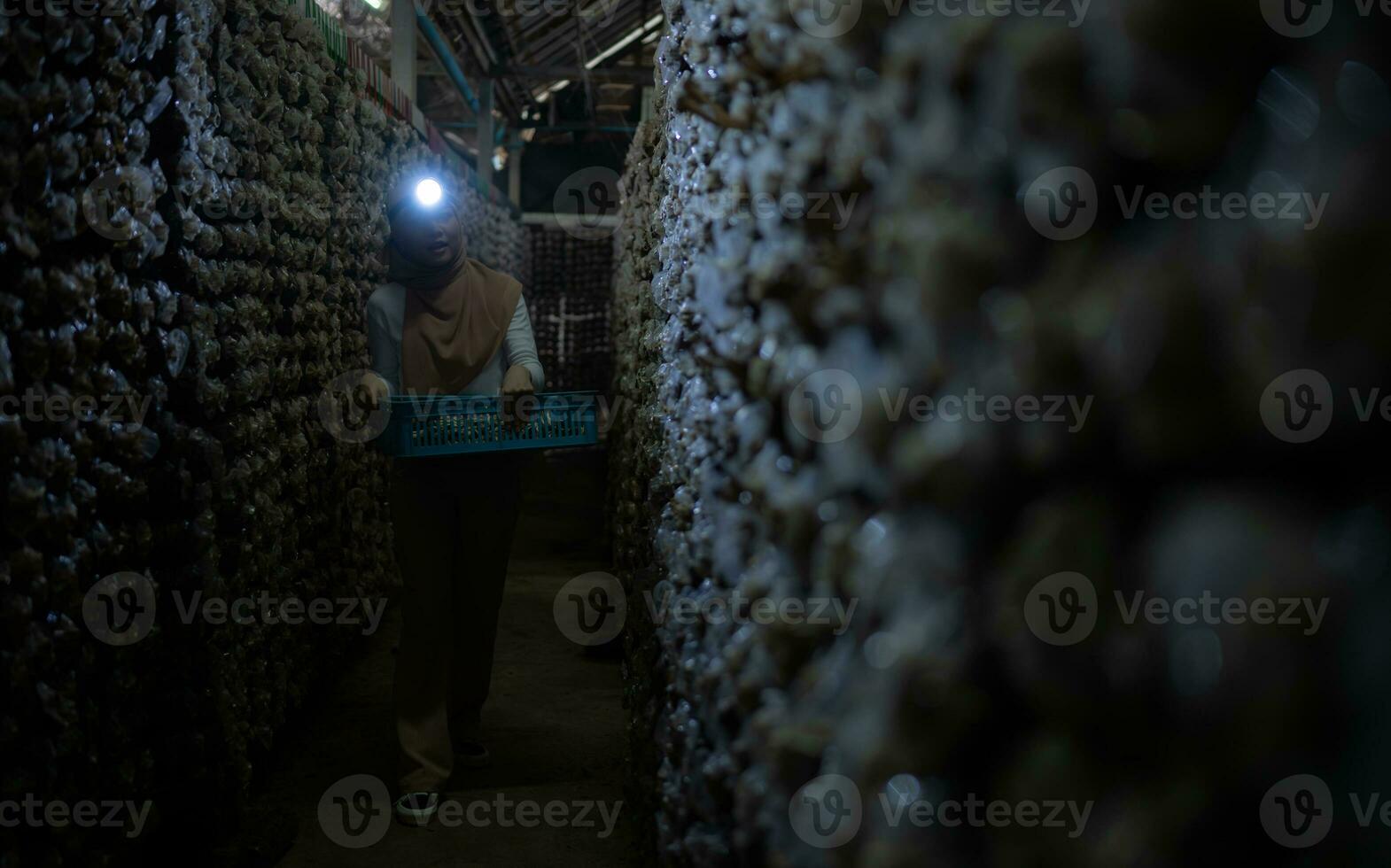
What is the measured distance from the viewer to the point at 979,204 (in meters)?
0.93

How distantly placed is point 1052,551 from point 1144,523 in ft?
0.25

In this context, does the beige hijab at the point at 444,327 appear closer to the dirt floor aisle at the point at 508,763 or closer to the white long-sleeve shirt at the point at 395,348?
the white long-sleeve shirt at the point at 395,348

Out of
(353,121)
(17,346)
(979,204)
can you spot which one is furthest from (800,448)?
(353,121)

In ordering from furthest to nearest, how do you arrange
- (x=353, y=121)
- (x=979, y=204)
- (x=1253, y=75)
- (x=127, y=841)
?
(x=353, y=121) → (x=127, y=841) → (x=979, y=204) → (x=1253, y=75)

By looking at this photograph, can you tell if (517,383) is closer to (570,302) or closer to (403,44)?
(403,44)

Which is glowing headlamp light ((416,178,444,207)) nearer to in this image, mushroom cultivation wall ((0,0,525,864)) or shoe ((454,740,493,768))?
mushroom cultivation wall ((0,0,525,864))

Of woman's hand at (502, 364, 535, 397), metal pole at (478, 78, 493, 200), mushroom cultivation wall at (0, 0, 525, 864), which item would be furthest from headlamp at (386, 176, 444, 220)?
metal pole at (478, 78, 493, 200)

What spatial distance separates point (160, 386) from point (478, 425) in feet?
2.68

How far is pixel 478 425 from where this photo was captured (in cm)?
286

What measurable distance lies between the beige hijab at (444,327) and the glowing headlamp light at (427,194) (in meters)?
0.09

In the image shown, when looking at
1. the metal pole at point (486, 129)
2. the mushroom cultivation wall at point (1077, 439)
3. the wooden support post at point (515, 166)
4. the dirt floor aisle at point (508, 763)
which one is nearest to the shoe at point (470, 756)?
the dirt floor aisle at point (508, 763)

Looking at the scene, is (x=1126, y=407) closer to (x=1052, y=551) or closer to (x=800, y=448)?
(x=1052, y=551)

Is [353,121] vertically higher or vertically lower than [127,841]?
higher

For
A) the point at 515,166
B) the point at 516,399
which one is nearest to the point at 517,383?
the point at 516,399
